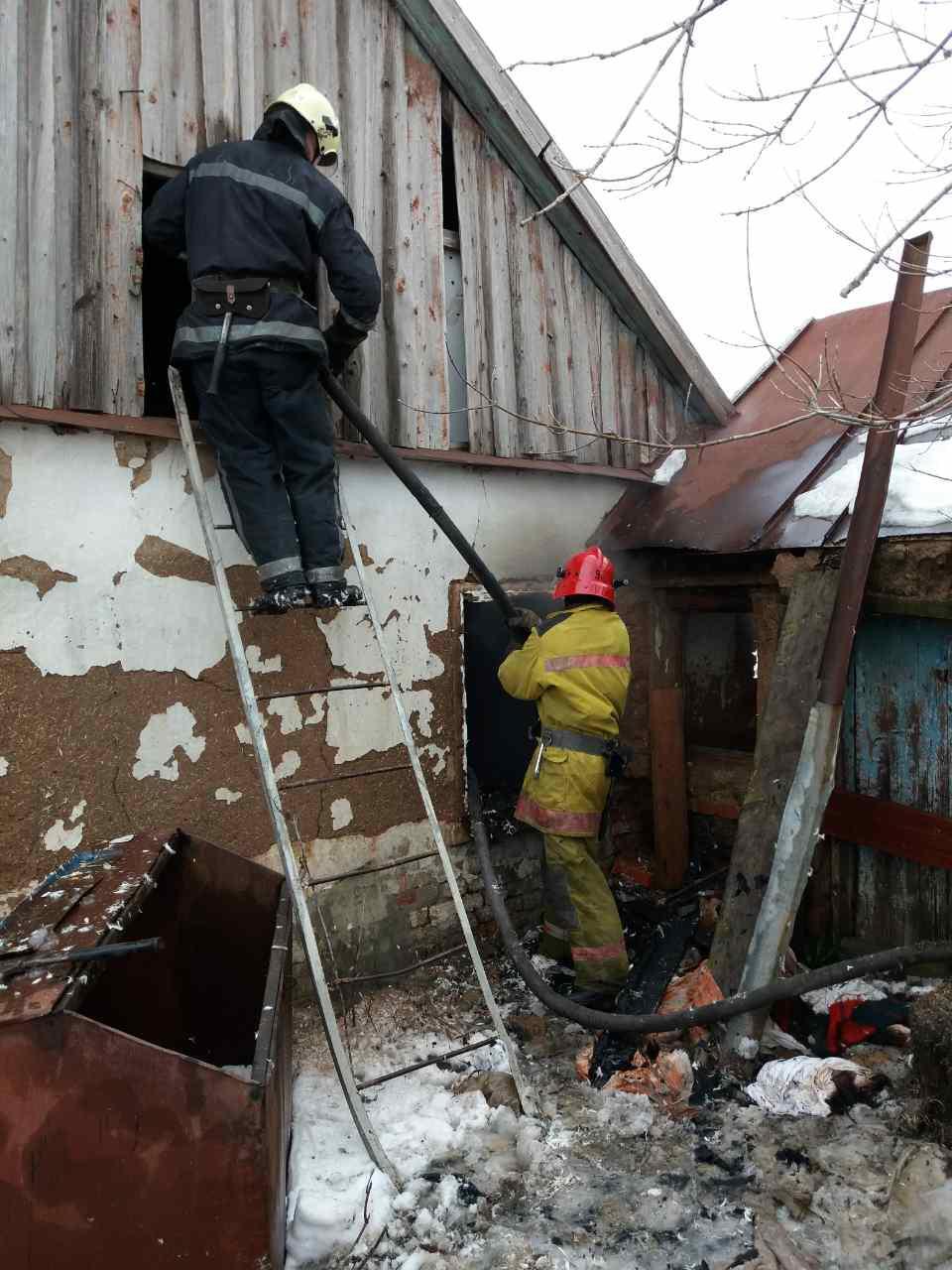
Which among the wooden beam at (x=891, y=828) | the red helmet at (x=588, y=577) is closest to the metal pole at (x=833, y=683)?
the wooden beam at (x=891, y=828)

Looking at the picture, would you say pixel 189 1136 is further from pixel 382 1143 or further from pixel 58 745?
pixel 58 745

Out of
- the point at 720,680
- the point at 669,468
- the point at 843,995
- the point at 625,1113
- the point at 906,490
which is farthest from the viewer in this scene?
the point at 720,680

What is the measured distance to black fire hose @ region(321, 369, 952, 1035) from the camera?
156 inches

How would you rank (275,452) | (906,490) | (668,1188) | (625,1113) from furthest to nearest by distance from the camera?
(906,490)
(275,452)
(625,1113)
(668,1188)

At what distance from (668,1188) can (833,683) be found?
93.7 inches

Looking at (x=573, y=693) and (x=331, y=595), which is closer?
(x=331, y=595)

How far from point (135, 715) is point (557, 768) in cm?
219

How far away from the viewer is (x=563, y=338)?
19.6ft

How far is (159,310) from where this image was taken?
5707 millimetres

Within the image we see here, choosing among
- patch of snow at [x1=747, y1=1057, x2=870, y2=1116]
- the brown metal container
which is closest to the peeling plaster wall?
the brown metal container

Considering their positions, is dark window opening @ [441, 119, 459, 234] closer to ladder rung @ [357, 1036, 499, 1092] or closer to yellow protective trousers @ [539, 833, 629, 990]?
yellow protective trousers @ [539, 833, 629, 990]

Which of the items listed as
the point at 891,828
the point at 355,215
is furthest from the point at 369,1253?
the point at 355,215

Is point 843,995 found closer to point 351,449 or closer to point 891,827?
point 891,827

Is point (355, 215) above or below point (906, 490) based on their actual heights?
above
